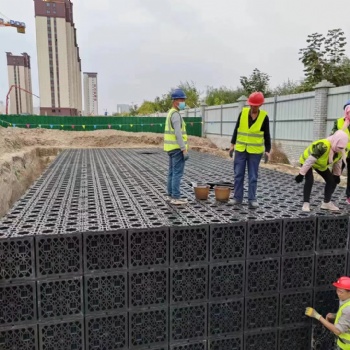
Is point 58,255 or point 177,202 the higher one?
point 177,202

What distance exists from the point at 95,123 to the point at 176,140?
19.1 metres

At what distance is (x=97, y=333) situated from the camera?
8.92 feet


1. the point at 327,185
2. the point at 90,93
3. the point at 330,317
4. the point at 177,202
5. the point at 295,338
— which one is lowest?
the point at 295,338

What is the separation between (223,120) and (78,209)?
1541 cm

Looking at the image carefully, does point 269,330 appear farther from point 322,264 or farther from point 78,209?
point 78,209

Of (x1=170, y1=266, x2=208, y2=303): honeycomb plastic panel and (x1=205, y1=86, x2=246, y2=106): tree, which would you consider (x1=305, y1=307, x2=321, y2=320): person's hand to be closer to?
→ (x1=170, y1=266, x2=208, y2=303): honeycomb plastic panel

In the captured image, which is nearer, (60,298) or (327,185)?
(60,298)

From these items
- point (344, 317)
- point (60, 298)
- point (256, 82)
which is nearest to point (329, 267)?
point (344, 317)

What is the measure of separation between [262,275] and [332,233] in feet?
2.70

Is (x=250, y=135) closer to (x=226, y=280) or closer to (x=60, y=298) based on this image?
(x=226, y=280)

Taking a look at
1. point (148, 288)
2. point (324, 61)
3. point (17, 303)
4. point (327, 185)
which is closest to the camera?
point (17, 303)

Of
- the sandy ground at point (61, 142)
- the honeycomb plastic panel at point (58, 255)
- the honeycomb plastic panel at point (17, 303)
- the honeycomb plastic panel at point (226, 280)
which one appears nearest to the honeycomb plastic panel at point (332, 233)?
the honeycomb plastic panel at point (226, 280)

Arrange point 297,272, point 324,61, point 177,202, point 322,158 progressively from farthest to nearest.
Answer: point 324,61, point 177,202, point 322,158, point 297,272

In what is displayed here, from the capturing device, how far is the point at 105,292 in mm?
2695
